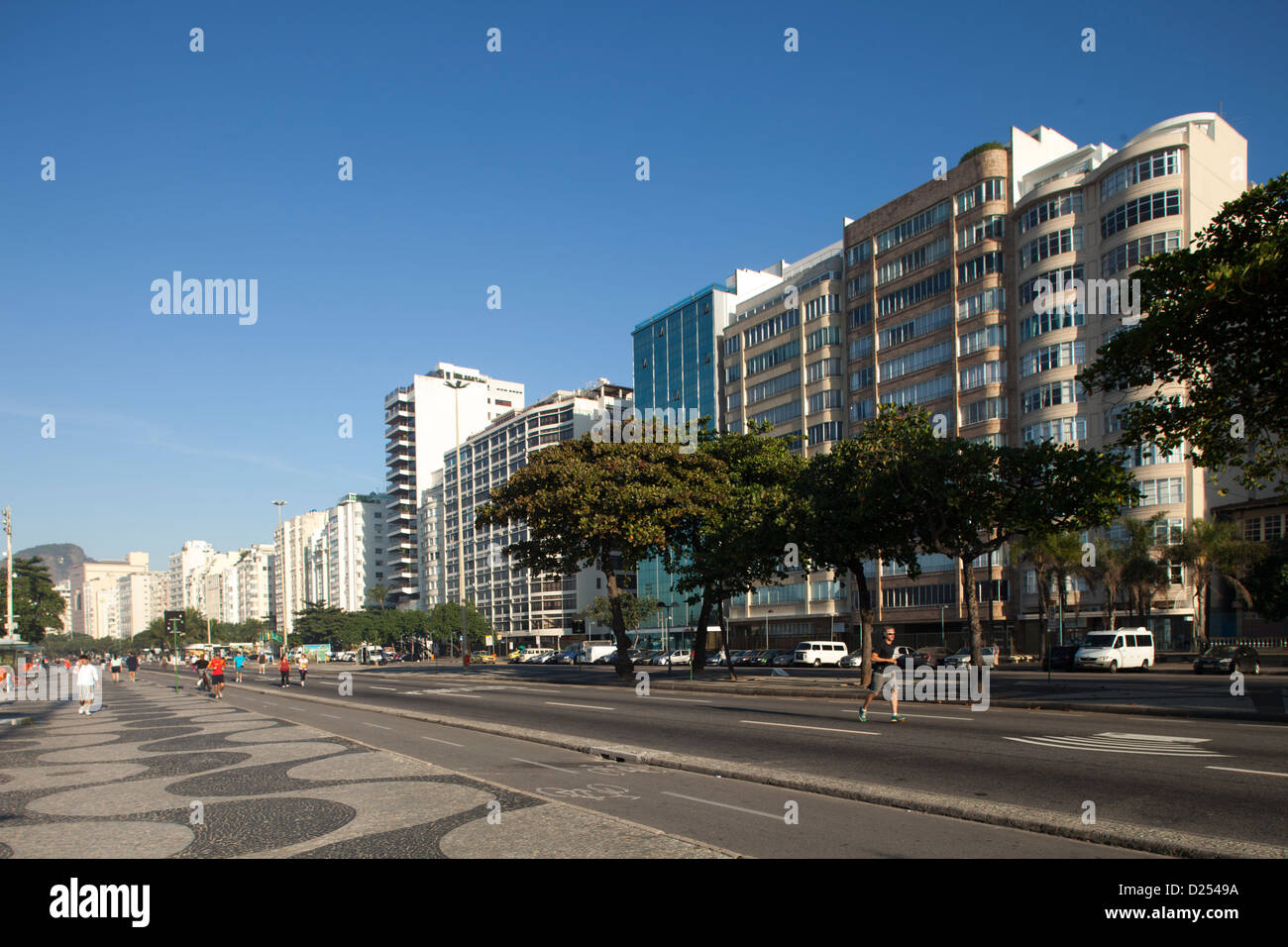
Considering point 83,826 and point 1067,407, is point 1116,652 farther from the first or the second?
point 83,826

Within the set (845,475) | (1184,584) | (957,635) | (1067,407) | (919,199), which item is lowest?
(957,635)

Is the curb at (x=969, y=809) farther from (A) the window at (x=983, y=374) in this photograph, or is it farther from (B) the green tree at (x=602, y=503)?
(A) the window at (x=983, y=374)

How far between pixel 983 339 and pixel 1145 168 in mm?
15808

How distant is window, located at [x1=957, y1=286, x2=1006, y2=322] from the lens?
235ft

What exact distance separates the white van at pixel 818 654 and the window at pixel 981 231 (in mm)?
34323

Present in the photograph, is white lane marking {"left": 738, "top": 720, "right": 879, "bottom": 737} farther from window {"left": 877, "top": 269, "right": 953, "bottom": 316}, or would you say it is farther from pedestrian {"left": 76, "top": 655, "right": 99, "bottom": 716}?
window {"left": 877, "top": 269, "right": 953, "bottom": 316}

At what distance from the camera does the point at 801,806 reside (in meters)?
9.95


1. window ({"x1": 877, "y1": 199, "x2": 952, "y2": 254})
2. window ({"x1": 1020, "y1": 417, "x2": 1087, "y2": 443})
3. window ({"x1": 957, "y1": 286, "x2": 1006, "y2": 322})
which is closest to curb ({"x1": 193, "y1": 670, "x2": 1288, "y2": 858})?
window ({"x1": 1020, "y1": 417, "x2": 1087, "y2": 443})

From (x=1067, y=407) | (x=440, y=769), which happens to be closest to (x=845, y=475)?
(x=440, y=769)

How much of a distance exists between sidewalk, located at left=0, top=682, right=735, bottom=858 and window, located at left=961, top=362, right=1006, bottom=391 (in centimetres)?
6373
